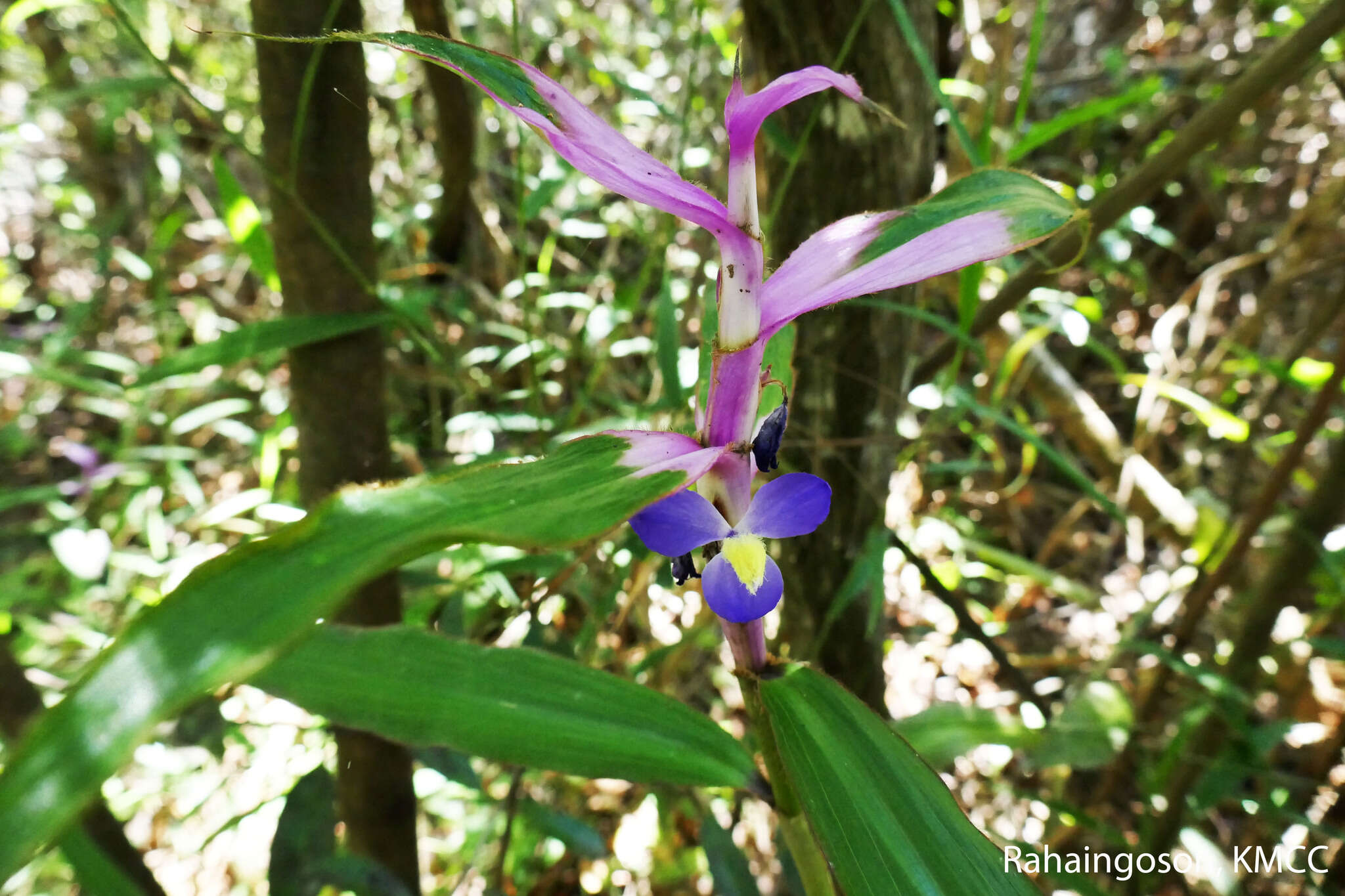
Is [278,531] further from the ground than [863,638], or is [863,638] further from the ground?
[278,531]

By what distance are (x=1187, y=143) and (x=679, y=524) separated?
0.62 meters

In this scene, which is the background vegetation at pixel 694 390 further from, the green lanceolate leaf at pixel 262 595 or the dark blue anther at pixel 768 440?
the dark blue anther at pixel 768 440

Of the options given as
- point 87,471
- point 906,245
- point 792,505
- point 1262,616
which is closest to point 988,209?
point 906,245

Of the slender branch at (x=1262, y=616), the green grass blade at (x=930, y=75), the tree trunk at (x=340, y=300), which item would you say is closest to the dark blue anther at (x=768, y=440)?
the green grass blade at (x=930, y=75)

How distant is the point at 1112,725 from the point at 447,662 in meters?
0.82

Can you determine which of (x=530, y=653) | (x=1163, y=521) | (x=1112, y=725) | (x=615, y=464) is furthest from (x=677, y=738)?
(x=1163, y=521)

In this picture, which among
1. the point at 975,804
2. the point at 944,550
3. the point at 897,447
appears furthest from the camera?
the point at 944,550

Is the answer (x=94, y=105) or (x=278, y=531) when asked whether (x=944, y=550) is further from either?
(x=94, y=105)

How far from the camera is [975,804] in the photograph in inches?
49.1

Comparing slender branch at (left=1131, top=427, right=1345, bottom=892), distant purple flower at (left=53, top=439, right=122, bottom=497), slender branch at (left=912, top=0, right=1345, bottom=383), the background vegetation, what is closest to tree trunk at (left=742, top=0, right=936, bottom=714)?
the background vegetation

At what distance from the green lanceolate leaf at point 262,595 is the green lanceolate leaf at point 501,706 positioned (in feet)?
0.52

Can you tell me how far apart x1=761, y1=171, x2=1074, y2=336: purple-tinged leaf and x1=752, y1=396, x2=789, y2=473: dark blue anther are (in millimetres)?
42

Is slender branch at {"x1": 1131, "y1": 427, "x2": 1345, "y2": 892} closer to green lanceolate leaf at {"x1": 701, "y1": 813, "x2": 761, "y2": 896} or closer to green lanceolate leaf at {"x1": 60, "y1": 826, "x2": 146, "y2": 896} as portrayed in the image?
green lanceolate leaf at {"x1": 701, "y1": 813, "x2": 761, "y2": 896}

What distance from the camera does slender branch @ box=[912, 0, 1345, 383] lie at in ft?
1.92
